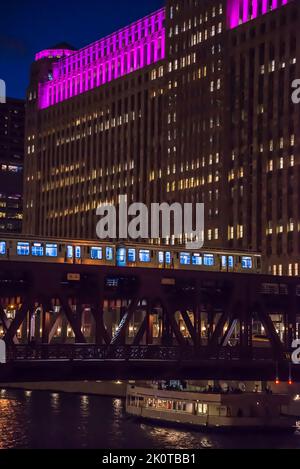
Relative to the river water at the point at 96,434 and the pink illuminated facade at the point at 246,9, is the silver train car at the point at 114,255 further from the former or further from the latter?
the pink illuminated facade at the point at 246,9

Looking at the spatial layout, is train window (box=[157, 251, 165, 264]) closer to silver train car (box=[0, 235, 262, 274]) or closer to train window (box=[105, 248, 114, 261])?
silver train car (box=[0, 235, 262, 274])

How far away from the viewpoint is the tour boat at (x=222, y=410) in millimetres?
92688

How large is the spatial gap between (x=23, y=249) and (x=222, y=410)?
36545 millimetres

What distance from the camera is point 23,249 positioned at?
11938cm

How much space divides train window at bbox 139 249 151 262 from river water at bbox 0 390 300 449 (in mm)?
23851

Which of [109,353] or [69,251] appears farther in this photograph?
[69,251]

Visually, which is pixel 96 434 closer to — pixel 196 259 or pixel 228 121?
pixel 196 259

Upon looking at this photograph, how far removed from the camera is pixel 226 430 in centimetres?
9131

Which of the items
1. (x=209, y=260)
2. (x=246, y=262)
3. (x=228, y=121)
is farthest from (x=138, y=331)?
(x=228, y=121)

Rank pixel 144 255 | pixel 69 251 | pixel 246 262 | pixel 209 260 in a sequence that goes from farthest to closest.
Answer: pixel 246 262 < pixel 209 260 < pixel 144 255 < pixel 69 251

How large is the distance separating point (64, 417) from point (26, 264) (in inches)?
1358

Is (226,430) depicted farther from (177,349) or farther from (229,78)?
(229,78)

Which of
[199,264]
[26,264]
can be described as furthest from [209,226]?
[26,264]

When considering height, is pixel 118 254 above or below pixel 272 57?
below
